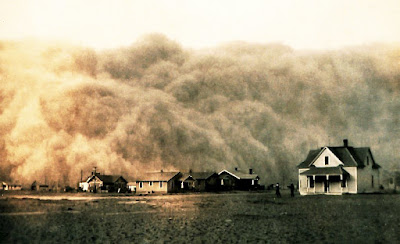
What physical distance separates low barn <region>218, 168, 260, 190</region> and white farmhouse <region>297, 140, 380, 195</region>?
15590 mm

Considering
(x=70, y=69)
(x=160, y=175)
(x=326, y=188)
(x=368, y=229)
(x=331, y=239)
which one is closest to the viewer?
(x=331, y=239)

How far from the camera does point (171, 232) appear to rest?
39.2 ft

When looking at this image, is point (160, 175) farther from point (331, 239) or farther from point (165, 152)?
point (331, 239)

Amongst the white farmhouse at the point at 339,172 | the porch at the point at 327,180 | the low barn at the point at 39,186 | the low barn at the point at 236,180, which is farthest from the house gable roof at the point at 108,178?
the porch at the point at 327,180

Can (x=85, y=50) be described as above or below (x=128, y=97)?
above

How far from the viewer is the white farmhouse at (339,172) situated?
3444 cm

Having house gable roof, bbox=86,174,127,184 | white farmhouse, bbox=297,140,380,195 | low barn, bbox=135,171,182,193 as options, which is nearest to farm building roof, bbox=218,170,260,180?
low barn, bbox=135,171,182,193

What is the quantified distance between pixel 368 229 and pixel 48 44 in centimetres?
4772

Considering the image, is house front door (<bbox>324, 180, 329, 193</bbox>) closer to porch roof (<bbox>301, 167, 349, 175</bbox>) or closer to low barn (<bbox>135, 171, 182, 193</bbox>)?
porch roof (<bbox>301, 167, 349, 175</bbox>)

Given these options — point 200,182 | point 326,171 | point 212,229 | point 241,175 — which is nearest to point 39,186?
point 200,182

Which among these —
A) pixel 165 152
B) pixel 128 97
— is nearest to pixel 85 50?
pixel 128 97

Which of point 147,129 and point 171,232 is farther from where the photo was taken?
point 147,129

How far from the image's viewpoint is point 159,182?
51.1m

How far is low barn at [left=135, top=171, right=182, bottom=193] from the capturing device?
5056 cm
